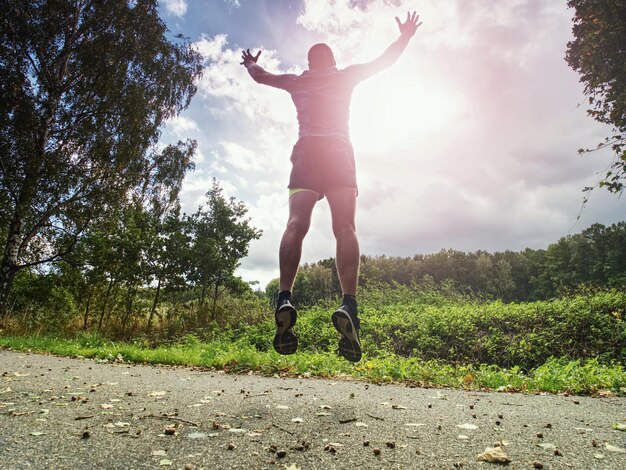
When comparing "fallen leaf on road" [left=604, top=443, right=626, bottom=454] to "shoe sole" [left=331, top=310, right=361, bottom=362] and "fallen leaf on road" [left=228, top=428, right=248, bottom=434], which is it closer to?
"shoe sole" [left=331, top=310, right=361, bottom=362]

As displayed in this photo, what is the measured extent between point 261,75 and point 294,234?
5.29ft

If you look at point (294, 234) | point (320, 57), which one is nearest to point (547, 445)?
point (294, 234)

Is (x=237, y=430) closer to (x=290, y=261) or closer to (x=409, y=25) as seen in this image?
(x=290, y=261)

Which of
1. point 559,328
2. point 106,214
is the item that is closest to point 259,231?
point 106,214

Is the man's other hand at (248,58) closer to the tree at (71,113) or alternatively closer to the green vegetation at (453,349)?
the green vegetation at (453,349)

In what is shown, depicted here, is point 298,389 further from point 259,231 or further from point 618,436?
point 259,231

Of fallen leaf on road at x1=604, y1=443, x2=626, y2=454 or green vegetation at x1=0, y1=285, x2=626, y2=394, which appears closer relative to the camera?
fallen leaf on road at x1=604, y1=443, x2=626, y2=454

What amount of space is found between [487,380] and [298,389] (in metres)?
2.97

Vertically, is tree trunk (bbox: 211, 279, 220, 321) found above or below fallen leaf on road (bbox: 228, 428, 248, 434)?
above

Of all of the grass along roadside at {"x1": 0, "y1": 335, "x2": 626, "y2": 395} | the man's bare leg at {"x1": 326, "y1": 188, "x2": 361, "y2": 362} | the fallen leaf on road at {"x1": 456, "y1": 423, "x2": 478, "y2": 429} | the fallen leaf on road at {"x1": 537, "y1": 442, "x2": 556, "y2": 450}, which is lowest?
the fallen leaf on road at {"x1": 537, "y1": 442, "x2": 556, "y2": 450}

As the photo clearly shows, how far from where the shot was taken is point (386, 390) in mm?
4227

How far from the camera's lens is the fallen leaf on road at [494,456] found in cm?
198

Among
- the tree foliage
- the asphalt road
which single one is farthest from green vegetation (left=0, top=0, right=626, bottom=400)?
the tree foliage

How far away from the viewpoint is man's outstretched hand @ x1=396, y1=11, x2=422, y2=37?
10.5ft
